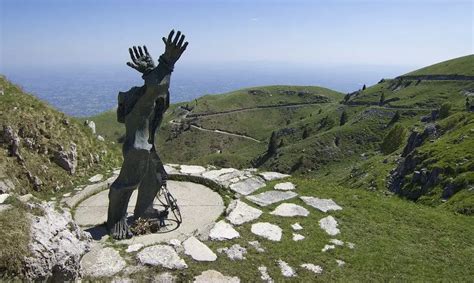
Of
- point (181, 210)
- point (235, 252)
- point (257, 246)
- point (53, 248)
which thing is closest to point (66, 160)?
point (181, 210)

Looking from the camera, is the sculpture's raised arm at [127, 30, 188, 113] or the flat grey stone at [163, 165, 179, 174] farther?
the flat grey stone at [163, 165, 179, 174]

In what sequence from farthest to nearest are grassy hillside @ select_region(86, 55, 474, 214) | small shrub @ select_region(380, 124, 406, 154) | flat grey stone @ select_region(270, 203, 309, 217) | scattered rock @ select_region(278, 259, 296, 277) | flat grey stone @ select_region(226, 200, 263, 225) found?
small shrub @ select_region(380, 124, 406, 154) → grassy hillside @ select_region(86, 55, 474, 214) → flat grey stone @ select_region(270, 203, 309, 217) → flat grey stone @ select_region(226, 200, 263, 225) → scattered rock @ select_region(278, 259, 296, 277)

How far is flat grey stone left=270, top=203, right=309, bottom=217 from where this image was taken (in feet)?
42.5

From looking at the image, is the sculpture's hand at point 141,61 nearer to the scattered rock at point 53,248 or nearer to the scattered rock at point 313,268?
the scattered rock at point 53,248

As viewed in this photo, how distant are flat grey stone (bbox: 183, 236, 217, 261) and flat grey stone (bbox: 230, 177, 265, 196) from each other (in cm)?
413

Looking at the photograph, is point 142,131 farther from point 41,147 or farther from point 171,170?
point 41,147

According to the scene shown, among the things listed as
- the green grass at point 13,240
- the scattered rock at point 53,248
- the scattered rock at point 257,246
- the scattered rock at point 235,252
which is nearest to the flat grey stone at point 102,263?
the scattered rock at point 53,248

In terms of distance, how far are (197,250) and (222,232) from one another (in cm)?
122

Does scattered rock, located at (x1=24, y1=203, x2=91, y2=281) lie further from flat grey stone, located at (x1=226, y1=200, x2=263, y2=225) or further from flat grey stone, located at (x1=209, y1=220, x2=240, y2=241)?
flat grey stone, located at (x1=226, y1=200, x2=263, y2=225)

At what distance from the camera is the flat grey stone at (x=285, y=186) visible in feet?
50.0

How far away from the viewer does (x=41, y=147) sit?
52.0 ft

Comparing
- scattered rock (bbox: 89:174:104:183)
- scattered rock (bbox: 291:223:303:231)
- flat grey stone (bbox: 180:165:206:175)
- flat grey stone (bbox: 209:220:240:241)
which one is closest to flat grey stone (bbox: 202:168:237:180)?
flat grey stone (bbox: 180:165:206:175)

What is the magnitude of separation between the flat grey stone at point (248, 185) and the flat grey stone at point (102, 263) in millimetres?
5747

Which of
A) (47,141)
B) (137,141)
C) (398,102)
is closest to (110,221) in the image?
(137,141)
